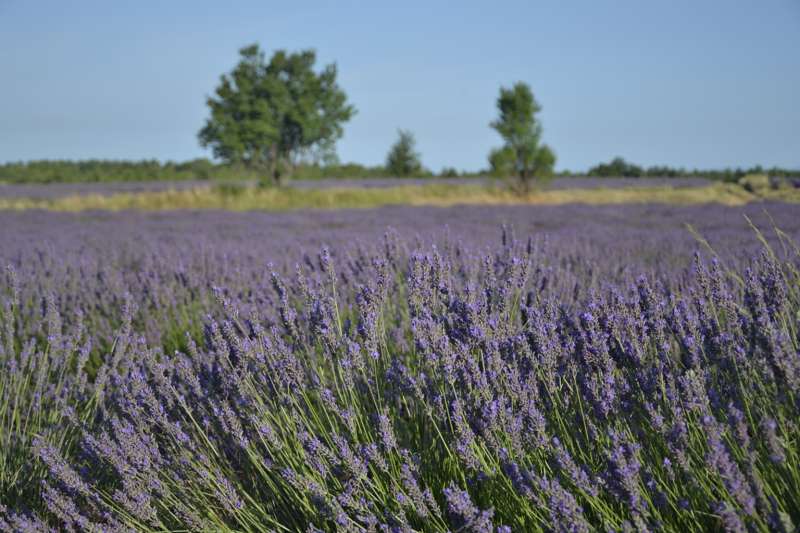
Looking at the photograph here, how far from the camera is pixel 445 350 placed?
64.1 inches

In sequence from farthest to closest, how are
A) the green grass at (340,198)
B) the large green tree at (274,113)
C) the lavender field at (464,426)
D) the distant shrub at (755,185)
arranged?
the large green tree at (274,113) → the distant shrub at (755,185) → the green grass at (340,198) → the lavender field at (464,426)

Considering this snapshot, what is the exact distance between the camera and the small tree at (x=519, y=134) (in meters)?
22.7

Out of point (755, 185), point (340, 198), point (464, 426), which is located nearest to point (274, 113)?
point (340, 198)

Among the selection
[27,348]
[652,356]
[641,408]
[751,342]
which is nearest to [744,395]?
[751,342]

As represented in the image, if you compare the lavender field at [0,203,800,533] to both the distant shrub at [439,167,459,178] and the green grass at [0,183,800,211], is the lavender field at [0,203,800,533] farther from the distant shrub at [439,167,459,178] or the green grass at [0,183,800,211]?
the distant shrub at [439,167,459,178]

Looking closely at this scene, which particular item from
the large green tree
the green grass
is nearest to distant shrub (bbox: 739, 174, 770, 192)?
the green grass

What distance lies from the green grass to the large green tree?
4.87 meters

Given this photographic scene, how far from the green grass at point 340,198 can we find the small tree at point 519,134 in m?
1.30

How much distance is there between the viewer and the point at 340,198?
2292 cm

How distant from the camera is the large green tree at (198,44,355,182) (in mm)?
28656

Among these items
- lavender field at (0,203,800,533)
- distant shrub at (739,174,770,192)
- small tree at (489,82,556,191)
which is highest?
small tree at (489,82,556,191)

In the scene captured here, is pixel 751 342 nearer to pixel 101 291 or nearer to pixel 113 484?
→ pixel 113 484

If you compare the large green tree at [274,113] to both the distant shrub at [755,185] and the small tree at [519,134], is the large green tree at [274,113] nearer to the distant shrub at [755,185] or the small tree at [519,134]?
the small tree at [519,134]

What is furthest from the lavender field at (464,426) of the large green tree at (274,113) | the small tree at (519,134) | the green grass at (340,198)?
the large green tree at (274,113)
